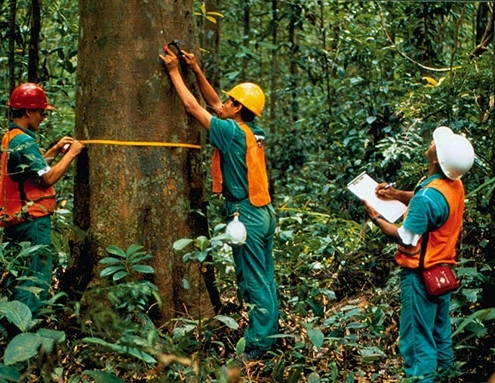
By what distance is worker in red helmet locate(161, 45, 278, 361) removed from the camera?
4.90 metres

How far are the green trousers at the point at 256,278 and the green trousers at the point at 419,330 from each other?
899 mm

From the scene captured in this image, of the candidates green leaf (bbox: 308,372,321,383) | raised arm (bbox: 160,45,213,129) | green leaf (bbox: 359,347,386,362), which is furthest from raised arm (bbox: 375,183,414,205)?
green leaf (bbox: 308,372,321,383)

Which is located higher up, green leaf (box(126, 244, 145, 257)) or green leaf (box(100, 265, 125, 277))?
green leaf (box(126, 244, 145, 257))

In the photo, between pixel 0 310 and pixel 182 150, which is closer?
pixel 0 310

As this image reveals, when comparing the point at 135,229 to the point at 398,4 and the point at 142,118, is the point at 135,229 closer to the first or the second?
the point at 142,118

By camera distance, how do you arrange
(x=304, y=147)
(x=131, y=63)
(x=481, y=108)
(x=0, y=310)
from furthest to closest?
(x=304, y=147) < (x=481, y=108) < (x=131, y=63) < (x=0, y=310)

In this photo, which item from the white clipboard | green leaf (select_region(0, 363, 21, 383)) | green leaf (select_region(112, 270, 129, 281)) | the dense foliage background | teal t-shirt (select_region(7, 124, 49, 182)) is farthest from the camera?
teal t-shirt (select_region(7, 124, 49, 182))

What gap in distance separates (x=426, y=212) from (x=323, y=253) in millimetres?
2089

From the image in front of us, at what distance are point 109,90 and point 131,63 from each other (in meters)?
0.22

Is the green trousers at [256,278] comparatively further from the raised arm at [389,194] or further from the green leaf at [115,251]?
the green leaf at [115,251]

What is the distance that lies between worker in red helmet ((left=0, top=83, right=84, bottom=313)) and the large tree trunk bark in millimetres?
214

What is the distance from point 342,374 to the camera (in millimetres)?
4797

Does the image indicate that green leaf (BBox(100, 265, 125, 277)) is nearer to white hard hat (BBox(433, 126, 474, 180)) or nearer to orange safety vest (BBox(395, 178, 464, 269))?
orange safety vest (BBox(395, 178, 464, 269))

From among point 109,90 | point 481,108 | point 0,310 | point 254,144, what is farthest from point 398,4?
point 0,310
